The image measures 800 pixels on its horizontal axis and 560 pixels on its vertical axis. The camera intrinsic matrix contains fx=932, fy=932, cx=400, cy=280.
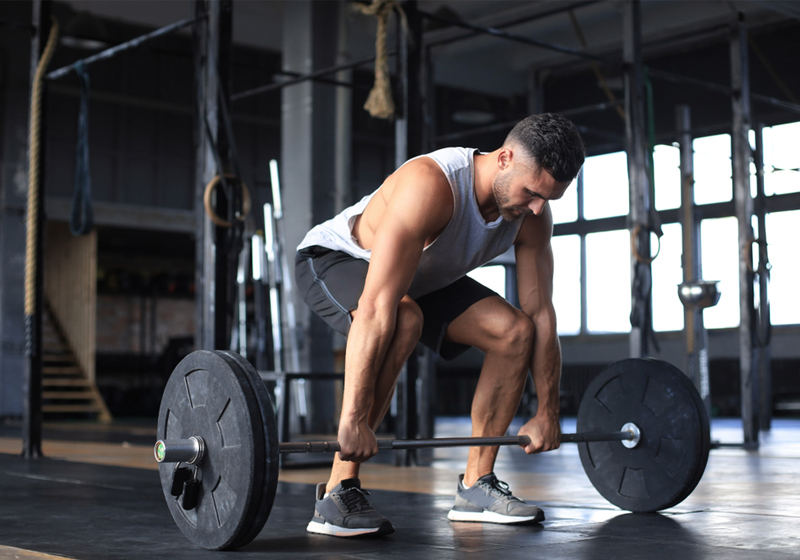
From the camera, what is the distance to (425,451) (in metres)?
4.79

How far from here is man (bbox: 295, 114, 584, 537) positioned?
180cm

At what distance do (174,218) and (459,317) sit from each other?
367 inches

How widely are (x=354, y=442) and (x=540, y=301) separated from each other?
0.62 m

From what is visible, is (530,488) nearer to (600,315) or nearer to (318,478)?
(318,478)

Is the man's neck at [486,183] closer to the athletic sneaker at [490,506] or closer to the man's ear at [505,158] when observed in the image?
the man's ear at [505,158]

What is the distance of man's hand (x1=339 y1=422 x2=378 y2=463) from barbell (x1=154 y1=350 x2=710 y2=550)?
0.07ft

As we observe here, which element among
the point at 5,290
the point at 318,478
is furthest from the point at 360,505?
the point at 5,290

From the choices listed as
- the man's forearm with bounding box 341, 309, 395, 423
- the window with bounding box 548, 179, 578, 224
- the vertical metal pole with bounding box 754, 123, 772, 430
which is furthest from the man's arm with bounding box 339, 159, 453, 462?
the window with bounding box 548, 179, 578, 224

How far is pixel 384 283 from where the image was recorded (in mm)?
1787

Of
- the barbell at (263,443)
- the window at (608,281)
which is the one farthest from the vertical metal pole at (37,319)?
the window at (608,281)

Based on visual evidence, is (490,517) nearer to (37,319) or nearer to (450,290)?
(450,290)

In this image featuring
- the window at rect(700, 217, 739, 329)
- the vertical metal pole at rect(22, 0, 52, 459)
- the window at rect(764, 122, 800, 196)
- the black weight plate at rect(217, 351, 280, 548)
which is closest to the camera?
the black weight plate at rect(217, 351, 280, 548)

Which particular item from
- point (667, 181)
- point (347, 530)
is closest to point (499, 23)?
point (667, 181)

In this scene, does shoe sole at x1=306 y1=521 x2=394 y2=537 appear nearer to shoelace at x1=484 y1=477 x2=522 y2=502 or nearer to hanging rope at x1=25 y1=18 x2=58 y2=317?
shoelace at x1=484 y1=477 x2=522 y2=502
